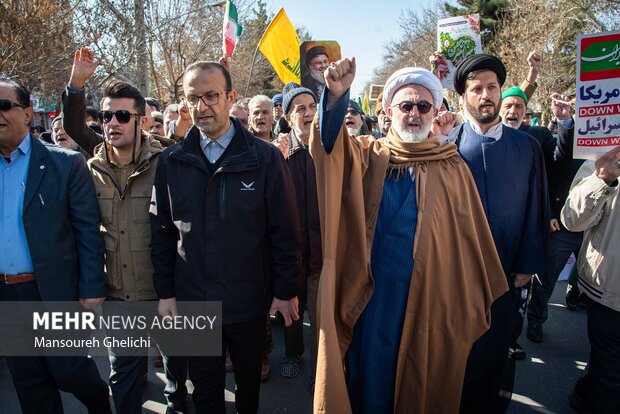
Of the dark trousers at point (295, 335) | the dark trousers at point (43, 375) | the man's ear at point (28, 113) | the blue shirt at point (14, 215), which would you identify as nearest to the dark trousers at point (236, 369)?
the dark trousers at point (43, 375)

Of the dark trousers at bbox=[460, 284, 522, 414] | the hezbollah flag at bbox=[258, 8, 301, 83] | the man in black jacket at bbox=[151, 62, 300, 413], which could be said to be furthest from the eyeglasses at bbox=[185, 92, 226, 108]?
the hezbollah flag at bbox=[258, 8, 301, 83]

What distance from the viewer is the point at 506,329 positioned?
8.79 feet

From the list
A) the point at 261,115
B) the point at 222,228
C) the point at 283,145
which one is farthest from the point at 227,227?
the point at 261,115

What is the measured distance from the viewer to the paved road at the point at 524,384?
3.12 metres

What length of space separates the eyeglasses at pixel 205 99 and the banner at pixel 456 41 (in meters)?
3.05

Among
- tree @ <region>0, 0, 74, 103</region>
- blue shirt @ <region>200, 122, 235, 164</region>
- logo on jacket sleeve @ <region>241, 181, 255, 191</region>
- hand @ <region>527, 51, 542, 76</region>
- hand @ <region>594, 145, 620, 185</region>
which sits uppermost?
tree @ <region>0, 0, 74, 103</region>

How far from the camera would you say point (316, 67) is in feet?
16.0

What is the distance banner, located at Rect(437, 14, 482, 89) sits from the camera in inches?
182

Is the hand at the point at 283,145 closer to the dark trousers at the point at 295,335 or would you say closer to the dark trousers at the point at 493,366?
the dark trousers at the point at 295,335

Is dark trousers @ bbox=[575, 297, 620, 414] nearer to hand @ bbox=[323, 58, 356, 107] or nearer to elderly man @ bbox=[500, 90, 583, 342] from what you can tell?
elderly man @ bbox=[500, 90, 583, 342]

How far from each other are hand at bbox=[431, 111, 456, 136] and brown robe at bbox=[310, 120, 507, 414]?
0.77 m

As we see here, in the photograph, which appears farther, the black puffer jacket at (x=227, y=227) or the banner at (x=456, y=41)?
the banner at (x=456, y=41)

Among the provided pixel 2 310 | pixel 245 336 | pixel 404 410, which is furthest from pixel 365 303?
pixel 2 310

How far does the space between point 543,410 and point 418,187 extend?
215 cm
